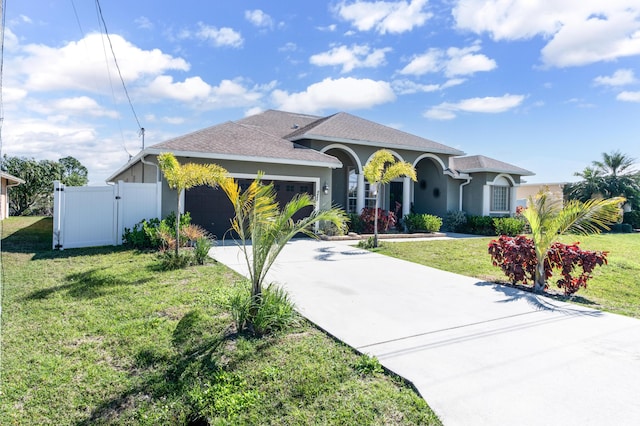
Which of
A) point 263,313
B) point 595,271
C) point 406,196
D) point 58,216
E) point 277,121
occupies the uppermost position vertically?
point 277,121

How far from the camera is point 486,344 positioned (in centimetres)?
452

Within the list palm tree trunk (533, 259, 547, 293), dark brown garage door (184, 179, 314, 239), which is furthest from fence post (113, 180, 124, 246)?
palm tree trunk (533, 259, 547, 293)

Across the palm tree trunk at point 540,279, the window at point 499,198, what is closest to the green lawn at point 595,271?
the palm tree trunk at point 540,279

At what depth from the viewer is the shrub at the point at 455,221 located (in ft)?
65.8

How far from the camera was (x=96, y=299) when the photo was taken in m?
6.21

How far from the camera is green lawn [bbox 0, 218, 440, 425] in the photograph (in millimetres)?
3221

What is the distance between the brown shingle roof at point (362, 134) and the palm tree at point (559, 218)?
10437 millimetres

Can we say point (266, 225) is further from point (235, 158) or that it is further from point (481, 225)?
point (481, 225)

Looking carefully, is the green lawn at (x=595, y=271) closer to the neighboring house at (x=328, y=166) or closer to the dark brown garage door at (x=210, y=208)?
the neighboring house at (x=328, y=166)

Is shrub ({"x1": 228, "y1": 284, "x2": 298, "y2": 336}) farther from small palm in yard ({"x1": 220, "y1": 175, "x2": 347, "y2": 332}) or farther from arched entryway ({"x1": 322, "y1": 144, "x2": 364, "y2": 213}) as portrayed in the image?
arched entryway ({"x1": 322, "y1": 144, "x2": 364, "y2": 213})

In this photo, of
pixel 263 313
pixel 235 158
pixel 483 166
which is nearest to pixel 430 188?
pixel 483 166

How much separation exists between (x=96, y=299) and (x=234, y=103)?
57.2 ft

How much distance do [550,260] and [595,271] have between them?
3.98m

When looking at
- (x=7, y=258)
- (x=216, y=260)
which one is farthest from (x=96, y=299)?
(x=7, y=258)
